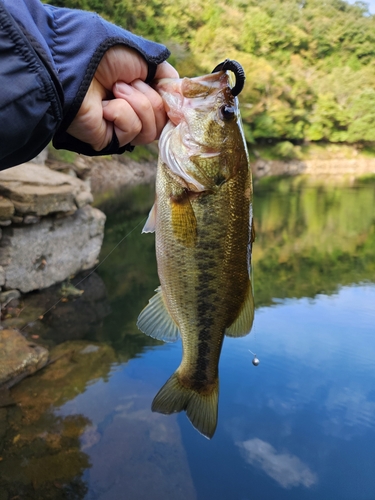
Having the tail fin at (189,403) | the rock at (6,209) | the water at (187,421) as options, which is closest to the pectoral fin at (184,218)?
the tail fin at (189,403)

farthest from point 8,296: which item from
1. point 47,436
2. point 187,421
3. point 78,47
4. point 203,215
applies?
point 78,47

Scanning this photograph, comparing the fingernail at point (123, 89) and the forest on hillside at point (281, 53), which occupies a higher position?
the forest on hillside at point (281, 53)

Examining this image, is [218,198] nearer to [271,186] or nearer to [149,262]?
[149,262]

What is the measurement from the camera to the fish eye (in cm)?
172

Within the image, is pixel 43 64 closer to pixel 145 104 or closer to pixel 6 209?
pixel 145 104

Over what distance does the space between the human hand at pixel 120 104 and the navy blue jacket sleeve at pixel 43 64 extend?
0.21 ft

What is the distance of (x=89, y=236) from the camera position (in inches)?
320

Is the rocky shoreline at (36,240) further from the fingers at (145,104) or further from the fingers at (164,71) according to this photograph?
the fingers at (164,71)

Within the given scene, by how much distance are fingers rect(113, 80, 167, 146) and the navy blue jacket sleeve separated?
0.10 metres

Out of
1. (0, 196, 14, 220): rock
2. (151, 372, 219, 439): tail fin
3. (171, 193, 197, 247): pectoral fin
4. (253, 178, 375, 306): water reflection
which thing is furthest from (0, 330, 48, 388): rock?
A: (253, 178, 375, 306): water reflection

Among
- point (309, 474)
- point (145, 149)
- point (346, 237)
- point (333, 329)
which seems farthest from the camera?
point (145, 149)

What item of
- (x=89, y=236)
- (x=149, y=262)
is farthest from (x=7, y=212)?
(x=149, y=262)

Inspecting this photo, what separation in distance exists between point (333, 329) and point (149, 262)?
4.52m

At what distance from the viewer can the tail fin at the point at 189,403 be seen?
208cm
